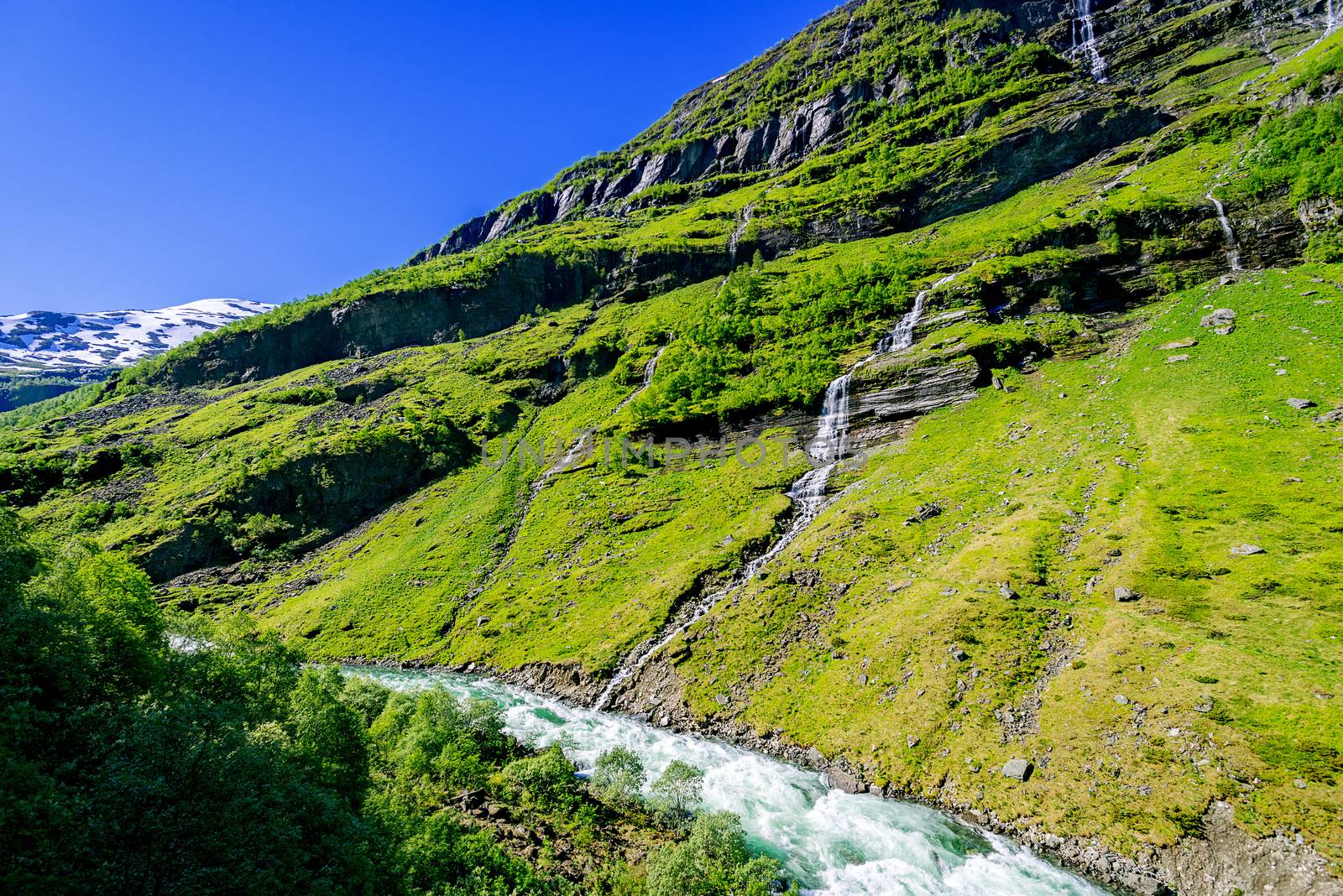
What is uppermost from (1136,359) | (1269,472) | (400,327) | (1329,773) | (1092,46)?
(1092,46)

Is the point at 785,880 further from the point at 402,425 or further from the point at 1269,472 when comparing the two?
the point at 402,425

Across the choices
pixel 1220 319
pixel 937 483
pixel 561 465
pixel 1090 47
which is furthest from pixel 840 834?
pixel 1090 47

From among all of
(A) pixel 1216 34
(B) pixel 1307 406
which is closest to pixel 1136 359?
(B) pixel 1307 406

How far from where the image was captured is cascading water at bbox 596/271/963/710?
4766cm

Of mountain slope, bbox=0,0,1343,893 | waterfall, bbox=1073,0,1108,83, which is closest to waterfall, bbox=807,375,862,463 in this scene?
mountain slope, bbox=0,0,1343,893

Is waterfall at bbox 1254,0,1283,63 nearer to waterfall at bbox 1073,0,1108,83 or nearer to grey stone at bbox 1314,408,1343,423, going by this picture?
waterfall at bbox 1073,0,1108,83

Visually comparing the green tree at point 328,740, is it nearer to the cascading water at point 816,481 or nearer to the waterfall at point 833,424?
the cascading water at point 816,481

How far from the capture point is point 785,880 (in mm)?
24641

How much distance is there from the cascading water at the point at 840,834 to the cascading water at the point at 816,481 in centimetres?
828

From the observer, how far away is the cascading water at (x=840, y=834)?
24.1m

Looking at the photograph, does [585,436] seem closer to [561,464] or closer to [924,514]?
[561,464]

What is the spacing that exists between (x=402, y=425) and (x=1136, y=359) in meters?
130

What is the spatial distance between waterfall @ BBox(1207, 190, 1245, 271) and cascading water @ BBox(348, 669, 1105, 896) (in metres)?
86.4

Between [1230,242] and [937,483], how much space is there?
61.4 meters
